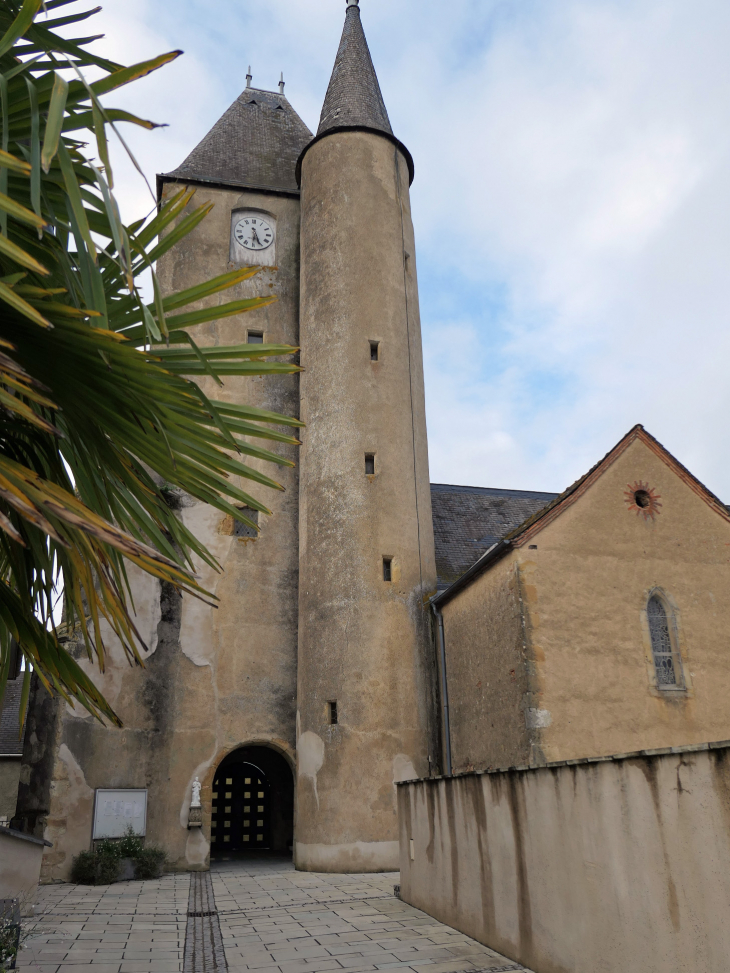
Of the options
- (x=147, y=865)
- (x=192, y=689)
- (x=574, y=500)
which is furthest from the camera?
(x=192, y=689)

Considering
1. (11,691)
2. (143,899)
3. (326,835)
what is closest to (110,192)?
(143,899)

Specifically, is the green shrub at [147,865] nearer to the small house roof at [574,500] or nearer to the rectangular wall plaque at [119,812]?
the rectangular wall plaque at [119,812]

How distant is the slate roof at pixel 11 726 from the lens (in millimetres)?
26328

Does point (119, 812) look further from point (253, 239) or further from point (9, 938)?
point (253, 239)

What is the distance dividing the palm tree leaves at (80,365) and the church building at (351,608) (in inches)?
315


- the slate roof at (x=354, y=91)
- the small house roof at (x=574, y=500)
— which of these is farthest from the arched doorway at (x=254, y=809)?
the slate roof at (x=354, y=91)

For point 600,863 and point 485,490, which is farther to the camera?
point 485,490

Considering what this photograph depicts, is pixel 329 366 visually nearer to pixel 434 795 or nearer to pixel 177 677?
pixel 177 677

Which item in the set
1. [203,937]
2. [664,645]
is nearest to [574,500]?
[664,645]

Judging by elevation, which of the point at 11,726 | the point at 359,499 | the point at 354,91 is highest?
the point at 354,91

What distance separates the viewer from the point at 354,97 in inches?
780

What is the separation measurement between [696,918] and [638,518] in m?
8.70

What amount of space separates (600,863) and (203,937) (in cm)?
465

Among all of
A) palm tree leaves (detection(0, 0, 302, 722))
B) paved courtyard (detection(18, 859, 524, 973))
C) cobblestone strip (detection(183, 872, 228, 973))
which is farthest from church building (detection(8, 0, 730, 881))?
palm tree leaves (detection(0, 0, 302, 722))
